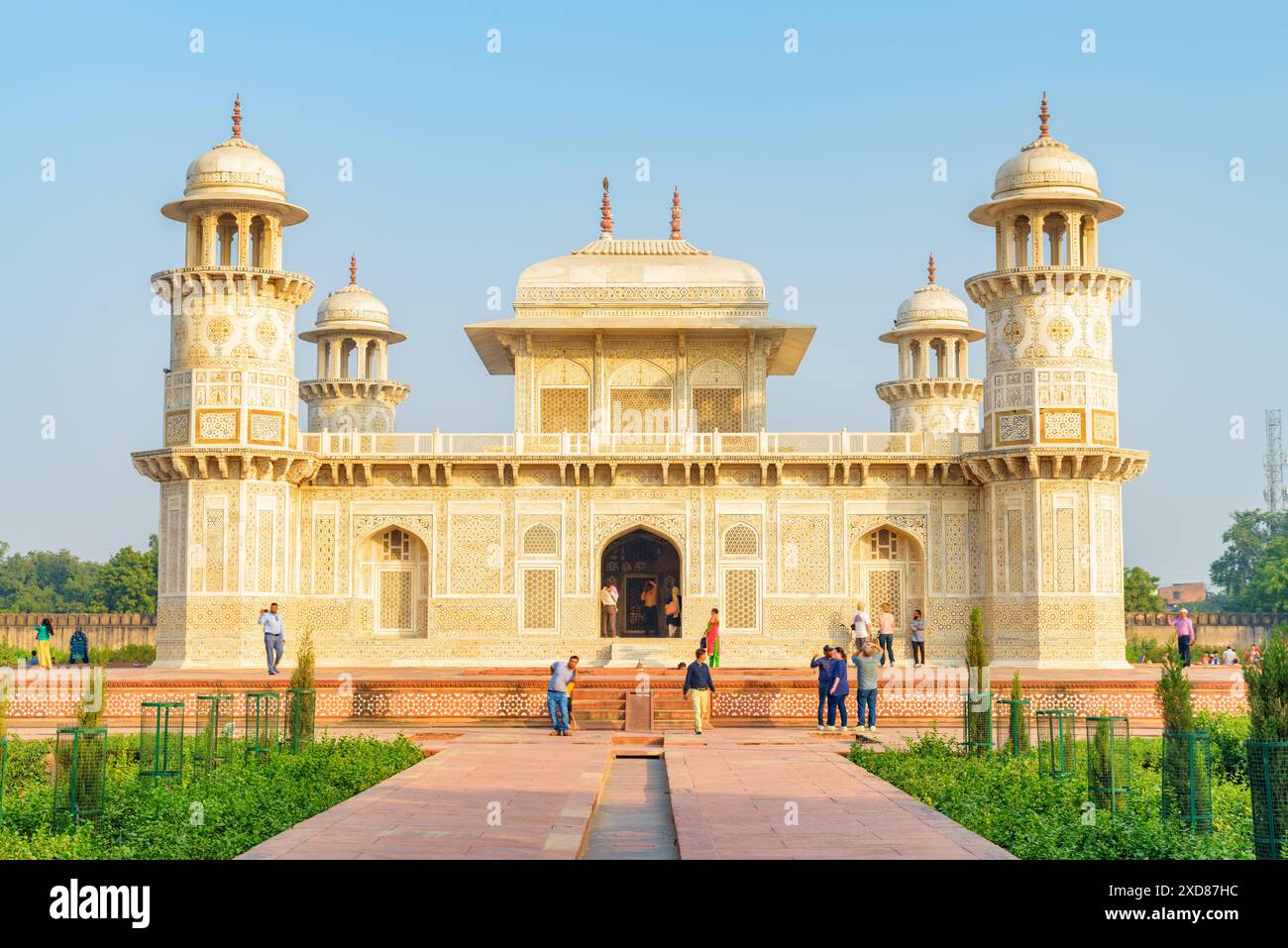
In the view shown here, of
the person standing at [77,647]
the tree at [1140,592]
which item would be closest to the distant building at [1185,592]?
the tree at [1140,592]

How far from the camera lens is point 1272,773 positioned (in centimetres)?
1003

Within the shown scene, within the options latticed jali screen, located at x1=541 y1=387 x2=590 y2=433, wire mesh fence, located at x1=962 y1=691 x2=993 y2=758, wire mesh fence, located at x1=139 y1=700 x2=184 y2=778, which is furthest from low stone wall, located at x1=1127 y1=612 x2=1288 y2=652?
wire mesh fence, located at x1=139 y1=700 x2=184 y2=778

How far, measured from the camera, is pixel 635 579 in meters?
32.1

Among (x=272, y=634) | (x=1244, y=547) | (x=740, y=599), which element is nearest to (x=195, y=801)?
(x=272, y=634)

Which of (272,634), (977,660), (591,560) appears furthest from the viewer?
(591,560)

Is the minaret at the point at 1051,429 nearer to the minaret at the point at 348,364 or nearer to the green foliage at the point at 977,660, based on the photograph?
the green foliage at the point at 977,660

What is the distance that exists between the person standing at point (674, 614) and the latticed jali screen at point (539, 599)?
94.9 inches

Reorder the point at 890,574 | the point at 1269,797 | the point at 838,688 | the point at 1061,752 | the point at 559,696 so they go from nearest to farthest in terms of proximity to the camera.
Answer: the point at 1269,797 < the point at 1061,752 < the point at 559,696 < the point at 838,688 < the point at 890,574

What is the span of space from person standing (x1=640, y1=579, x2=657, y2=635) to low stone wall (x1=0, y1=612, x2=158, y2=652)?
55.3 feet

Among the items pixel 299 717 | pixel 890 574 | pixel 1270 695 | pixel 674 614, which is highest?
pixel 890 574

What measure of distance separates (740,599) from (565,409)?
5827mm

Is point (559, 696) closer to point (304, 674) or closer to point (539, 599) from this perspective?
point (304, 674)
